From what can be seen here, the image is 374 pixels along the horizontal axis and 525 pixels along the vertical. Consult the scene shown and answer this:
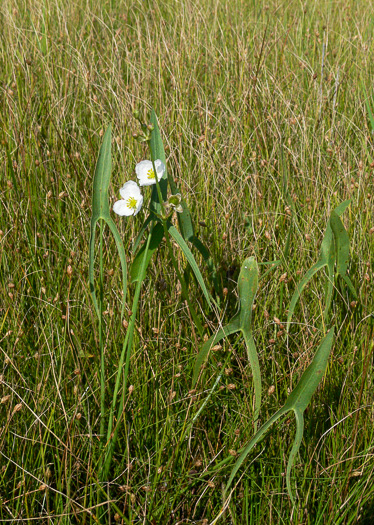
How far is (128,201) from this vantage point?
122 cm

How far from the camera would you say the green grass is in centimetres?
109

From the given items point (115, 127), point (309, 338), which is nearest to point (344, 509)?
point (309, 338)

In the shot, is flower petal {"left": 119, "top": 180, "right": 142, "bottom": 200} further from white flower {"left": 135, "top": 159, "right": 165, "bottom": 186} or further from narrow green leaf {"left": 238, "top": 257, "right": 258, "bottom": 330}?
narrow green leaf {"left": 238, "top": 257, "right": 258, "bottom": 330}

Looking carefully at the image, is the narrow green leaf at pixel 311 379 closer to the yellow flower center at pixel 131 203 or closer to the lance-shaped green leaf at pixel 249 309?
the lance-shaped green leaf at pixel 249 309

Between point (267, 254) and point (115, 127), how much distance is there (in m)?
0.71

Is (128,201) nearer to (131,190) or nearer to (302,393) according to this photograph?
(131,190)

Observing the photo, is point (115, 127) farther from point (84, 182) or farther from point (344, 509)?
point (344, 509)

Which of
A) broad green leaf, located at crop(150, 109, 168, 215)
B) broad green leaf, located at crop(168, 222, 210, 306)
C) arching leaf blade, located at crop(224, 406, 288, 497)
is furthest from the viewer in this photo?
broad green leaf, located at crop(150, 109, 168, 215)

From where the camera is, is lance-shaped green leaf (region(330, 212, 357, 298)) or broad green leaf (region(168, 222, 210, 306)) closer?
broad green leaf (region(168, 222, 210, 306))

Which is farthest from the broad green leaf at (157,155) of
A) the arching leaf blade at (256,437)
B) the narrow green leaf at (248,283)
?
the arching leaf blade at (256,437)

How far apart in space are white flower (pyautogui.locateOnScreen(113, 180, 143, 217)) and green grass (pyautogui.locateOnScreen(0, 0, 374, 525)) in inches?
7.3

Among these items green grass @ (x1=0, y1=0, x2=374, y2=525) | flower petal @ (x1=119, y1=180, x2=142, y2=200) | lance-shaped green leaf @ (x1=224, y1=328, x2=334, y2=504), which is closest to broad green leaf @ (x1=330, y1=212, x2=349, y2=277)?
green grass @ (x1=0, y1=0, x2=374, y2=525)

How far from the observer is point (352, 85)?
2.23 m

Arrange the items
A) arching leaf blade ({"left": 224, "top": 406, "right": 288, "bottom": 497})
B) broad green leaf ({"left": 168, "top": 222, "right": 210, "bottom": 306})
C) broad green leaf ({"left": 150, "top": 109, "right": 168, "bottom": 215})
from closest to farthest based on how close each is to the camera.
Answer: arching leaf blade ({"left": 224, "top": 406, "right": 288, "bottom": 497}) < broad green leaf ({"left": 168, "top": 222, "right": 210, "bottom": 306}) < broad green leaf ({"left": 150, "top": 109, "right": 168, "bottom": 215})
